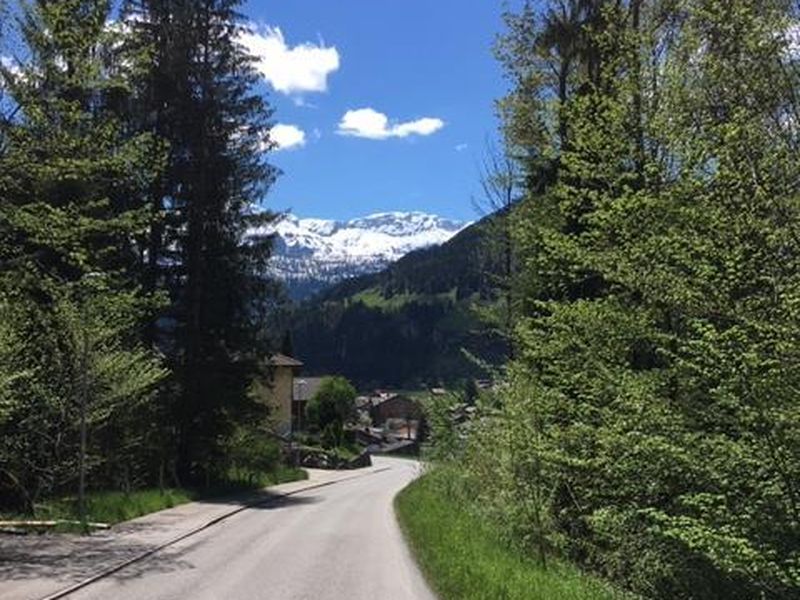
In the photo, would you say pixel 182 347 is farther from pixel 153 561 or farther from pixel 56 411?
pixel 153 561

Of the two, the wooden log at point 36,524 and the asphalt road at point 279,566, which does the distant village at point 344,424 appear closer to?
the asphalt road at point 279,566

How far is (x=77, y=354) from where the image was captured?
78.3 feet

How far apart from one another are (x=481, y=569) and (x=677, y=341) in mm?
4136

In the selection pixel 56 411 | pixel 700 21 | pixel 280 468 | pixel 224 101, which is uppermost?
pixel 224 101

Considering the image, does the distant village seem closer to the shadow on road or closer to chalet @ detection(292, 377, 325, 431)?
chalet @ detection(292, 377, 325, 431)

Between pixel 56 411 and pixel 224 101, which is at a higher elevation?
pixel 224 101

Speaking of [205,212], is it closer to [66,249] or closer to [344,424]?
[66,249]

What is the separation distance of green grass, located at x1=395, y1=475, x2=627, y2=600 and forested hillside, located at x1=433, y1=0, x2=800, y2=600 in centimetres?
78

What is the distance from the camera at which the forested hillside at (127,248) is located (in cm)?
1733

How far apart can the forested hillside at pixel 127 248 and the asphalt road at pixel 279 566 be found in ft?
14.3

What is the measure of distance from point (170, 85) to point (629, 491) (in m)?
29.3

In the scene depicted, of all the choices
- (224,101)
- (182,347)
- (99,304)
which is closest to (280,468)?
(182,347)

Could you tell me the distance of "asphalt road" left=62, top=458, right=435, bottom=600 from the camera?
13.2 meters

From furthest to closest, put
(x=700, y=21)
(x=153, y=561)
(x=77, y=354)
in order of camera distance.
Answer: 1. (x=77, y=354)
2. (x=153, y=561)
3. (x=700, y=21)
